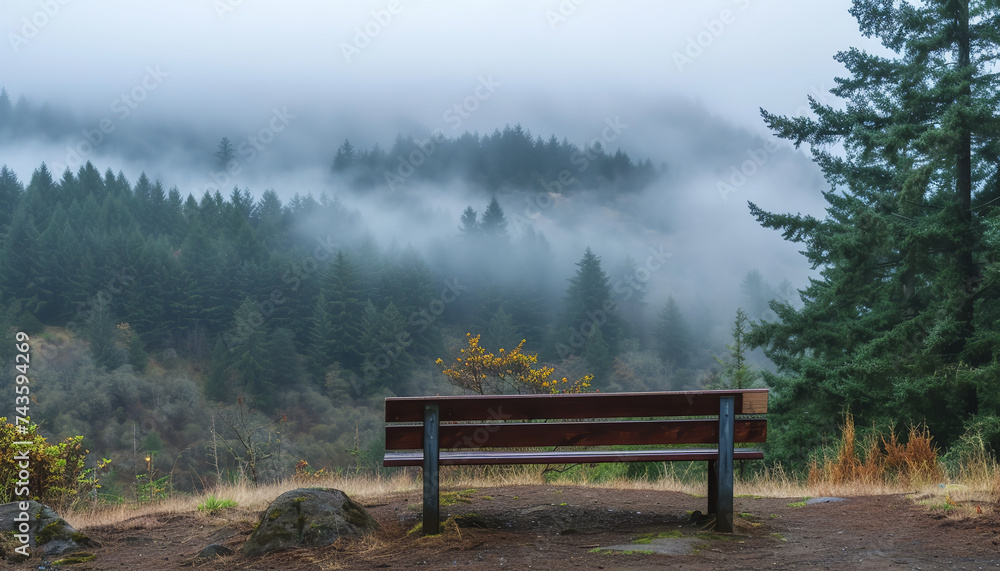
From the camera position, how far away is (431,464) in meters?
4.07

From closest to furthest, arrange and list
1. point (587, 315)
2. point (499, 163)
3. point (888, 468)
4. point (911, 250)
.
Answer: point (888, 468) → point (911, 250) → point (587, 315) → point (499, 163)

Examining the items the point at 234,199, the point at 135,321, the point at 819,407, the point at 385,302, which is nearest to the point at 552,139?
the point at 234,199

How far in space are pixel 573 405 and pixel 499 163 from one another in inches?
5017

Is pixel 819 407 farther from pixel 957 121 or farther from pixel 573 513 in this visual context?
pixel 573 513

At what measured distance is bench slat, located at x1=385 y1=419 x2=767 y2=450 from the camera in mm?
4145

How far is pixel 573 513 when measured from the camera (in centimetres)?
482

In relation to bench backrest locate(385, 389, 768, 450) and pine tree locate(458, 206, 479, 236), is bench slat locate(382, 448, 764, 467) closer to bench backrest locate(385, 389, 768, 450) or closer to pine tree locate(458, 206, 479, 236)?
bench backrest locate(385, 389, 768, 450)

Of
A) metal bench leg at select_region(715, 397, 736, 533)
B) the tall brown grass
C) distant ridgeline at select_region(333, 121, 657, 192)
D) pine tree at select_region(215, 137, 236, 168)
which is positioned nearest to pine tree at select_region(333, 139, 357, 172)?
distant ridgeline at select_region(333, 121, 657, 192)

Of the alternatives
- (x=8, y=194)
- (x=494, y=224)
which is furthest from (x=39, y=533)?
(x=8, y=194)

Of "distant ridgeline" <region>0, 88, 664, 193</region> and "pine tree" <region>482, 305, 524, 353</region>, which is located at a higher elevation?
"distant ridgeline" <region>0, 88, 664, 193</region>

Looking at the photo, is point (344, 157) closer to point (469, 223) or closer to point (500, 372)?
point (469, 223)

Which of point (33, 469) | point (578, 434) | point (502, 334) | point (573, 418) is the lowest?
point (502, 334)

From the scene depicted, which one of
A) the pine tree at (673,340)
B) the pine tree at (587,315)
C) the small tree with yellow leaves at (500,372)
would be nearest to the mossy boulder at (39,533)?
the small tree with yellow leaves at (500,372)

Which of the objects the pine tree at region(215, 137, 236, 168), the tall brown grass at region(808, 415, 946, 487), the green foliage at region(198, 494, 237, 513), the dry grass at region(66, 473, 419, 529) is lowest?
the dry grass at region(66, 473, 419, 529)
